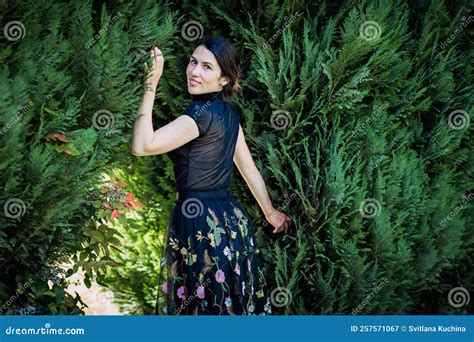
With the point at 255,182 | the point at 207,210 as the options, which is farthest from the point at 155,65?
the point at 255,182

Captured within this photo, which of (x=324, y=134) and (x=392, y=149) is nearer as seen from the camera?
(x=324, y=134)

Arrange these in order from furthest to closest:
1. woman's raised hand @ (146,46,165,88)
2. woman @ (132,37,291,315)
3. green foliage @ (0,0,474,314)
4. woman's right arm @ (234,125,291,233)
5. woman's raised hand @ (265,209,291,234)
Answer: woman's raised hand @ (265,209,291,234) → woman's right arm @ (234,125,291,233) → woman @ (132,37,291,315) → woman's raised hand @ (146,46,165,88) → green foliage @ (0,0,474,314)

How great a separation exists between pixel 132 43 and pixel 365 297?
2.39m

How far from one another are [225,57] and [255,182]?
891 millimetres

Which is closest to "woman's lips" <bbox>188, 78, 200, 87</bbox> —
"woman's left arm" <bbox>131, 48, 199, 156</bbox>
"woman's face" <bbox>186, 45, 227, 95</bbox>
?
"woman's face" <bbox>186, 45, 227, 95</bbox>

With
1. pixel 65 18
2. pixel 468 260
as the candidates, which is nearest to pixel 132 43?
pixel 65 18

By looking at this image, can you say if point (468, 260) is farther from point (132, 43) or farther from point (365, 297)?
point (132, 43)

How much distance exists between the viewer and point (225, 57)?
4383mm

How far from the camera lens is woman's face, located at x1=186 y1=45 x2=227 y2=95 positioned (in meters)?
4.36

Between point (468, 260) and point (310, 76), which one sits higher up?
point (310, 76)

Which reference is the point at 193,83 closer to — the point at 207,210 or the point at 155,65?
the point at 155,65

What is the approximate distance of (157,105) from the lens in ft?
16.8

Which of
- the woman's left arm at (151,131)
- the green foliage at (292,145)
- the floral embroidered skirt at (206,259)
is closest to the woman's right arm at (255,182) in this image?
the green foliage at (292,145)

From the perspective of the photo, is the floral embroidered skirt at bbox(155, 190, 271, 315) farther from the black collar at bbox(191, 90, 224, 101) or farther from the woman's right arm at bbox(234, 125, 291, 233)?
the black collar at bbox(191, 90, 224, 101)
